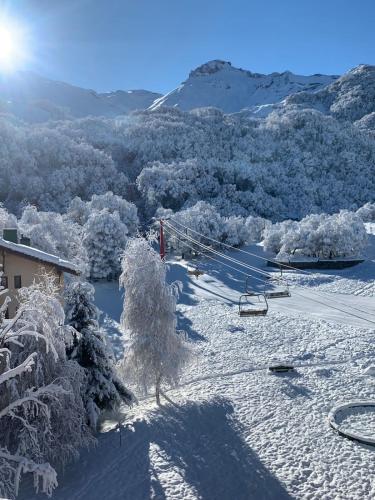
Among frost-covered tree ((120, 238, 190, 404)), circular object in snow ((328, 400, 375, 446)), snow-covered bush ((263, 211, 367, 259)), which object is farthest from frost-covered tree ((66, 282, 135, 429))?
snow-covered bush ((263, 211, 367, 259))

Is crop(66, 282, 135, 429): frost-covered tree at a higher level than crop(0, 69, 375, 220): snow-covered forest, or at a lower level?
lower

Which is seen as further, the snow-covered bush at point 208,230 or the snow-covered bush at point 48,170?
the snow-covered bush at point 48,170

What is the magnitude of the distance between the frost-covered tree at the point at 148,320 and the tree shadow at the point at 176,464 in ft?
6.77

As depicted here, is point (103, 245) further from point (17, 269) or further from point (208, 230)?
point (17, 269)

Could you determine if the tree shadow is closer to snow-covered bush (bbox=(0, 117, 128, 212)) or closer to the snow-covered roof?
the snow-covered roof

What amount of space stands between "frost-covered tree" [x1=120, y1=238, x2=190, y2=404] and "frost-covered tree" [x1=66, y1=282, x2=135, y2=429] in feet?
5.74

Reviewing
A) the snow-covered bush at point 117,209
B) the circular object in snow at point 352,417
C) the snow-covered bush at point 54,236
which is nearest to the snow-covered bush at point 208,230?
the snow-covered bush at point 117,209

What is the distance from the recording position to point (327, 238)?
5469 centimetres

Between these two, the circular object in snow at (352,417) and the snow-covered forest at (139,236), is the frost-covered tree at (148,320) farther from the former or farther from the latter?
the circular object in snow at (352,417)

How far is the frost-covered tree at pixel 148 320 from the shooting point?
21531mm

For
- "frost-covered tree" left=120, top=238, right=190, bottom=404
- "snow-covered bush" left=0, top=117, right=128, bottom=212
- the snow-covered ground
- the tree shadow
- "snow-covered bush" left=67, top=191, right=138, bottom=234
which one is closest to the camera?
the tree shadow

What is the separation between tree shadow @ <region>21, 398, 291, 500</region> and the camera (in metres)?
15.4

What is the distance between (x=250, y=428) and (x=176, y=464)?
392 cm

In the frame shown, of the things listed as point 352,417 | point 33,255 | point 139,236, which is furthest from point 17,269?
point 352,417
